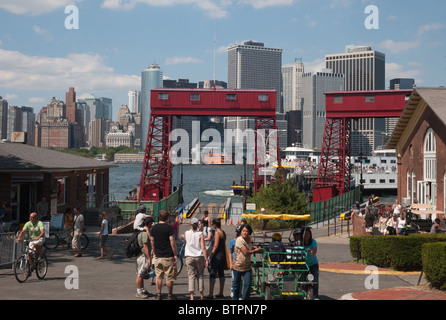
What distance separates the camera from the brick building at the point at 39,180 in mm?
24031

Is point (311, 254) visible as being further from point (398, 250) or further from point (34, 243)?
point (34, 243)

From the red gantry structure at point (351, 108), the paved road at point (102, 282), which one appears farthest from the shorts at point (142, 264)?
the red gantry structure at point (351, 108)

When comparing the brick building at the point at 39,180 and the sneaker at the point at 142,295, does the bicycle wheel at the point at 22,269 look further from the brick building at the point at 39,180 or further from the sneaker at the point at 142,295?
the brick building at the point at 39,180

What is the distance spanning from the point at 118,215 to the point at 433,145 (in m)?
20.4

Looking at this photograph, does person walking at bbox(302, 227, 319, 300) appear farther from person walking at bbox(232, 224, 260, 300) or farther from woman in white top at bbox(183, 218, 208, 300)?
woman in white top at bbox(183, 218, 208, 300)

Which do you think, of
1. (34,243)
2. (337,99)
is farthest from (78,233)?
(337,99)

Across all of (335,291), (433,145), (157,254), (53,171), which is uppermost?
(433,145)

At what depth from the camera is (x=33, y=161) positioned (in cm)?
2611

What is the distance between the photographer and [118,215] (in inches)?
1319

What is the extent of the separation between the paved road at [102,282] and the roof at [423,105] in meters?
8.79

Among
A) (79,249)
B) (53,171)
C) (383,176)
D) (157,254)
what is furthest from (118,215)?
(383,176)

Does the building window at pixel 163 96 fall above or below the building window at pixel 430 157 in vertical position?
above

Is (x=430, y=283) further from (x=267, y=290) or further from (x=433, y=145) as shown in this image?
(x=433, y=145)

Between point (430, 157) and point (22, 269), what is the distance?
72.8ft
